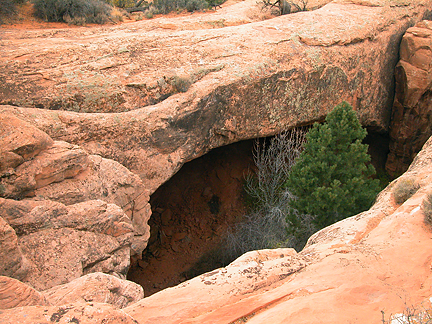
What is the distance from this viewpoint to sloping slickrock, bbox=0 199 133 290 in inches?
168

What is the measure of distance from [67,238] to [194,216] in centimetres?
554

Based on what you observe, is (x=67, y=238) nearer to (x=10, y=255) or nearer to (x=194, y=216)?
(x=10, y=255)

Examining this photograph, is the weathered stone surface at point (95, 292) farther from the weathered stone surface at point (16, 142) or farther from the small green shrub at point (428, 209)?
the small green shrub at point (428, 209)

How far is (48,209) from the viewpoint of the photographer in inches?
180

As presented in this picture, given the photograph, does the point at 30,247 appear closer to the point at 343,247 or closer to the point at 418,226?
the point at 343,247

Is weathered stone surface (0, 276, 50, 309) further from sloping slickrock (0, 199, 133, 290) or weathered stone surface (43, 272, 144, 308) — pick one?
sloping slickrock (0, 199, 133, 290)

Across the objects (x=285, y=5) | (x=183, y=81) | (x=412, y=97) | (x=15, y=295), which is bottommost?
(x=15, y=295)

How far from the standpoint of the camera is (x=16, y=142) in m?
4.57

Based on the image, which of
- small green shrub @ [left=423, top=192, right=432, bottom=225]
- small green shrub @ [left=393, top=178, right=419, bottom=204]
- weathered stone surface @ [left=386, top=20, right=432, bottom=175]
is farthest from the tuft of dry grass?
weathered stone surface @ [left=386, top=20, right=432, bottom=175]

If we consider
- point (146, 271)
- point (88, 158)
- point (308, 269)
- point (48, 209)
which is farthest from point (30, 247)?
point (146, 271)

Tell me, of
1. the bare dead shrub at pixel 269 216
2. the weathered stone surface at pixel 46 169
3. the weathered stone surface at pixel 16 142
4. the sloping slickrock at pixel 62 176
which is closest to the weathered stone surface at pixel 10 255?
the sloping slickrock at pixel 62 176

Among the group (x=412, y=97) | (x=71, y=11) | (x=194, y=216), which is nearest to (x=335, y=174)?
(x=194, y=216)

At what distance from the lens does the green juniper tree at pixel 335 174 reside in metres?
6.45

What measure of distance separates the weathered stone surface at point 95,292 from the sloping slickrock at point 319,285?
2.13 ft
